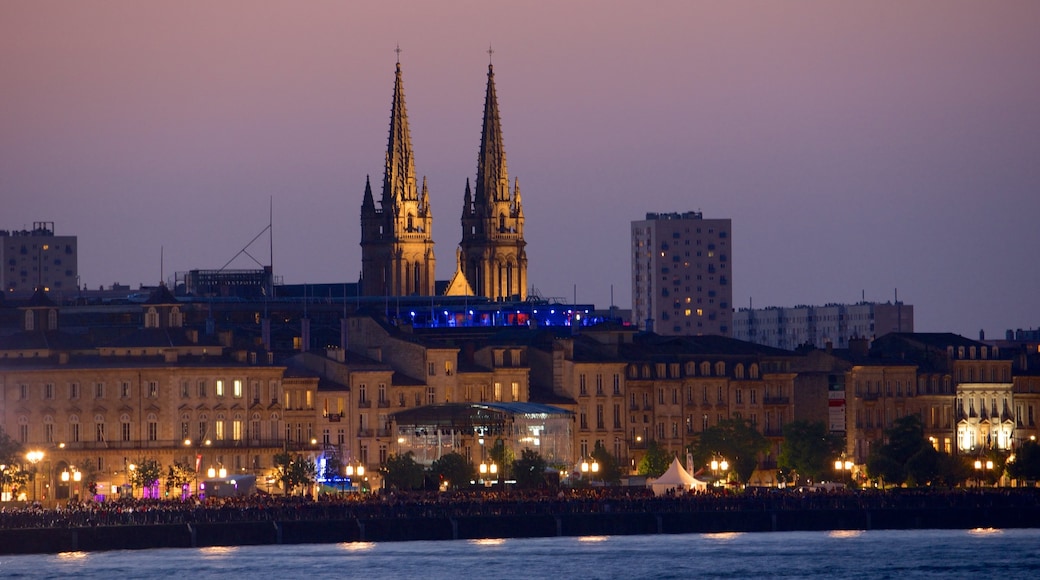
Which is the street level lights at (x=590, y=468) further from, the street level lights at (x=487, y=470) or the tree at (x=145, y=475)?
the tree at (x=145, y=475)

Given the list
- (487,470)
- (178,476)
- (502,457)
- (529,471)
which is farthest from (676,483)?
(178,476)

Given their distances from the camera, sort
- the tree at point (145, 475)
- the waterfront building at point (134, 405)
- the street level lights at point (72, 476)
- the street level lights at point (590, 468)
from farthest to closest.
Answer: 1. the street level lights at point (590, 468)
2. the waterfront building at point (134, 405)
3. the street level lights at point (72, 476)
4. the tree at point (145, 475)

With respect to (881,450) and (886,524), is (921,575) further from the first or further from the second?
(881,450)

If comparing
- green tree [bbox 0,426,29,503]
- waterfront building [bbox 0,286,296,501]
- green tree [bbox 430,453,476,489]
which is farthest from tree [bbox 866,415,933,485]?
green tree [bbox 0,426,29,503]

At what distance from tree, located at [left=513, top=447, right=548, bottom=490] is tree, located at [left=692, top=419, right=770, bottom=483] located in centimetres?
1724

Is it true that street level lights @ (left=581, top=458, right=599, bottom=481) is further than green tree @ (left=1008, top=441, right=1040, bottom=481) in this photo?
No

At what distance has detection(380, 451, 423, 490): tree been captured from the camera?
593 ft

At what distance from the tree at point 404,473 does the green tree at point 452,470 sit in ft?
3.04

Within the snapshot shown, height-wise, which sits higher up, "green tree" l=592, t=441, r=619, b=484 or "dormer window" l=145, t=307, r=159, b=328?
"dormer window" l=145, t=307, r=159, b=328

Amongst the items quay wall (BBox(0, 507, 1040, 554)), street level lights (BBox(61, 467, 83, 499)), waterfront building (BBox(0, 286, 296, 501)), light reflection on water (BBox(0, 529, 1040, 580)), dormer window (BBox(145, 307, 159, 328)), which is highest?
dormer window (BBox(145, 307, 159, 328))

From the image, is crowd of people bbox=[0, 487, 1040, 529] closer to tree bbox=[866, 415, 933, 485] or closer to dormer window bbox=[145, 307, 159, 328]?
tree bbox=[866, 415, 933, 485]

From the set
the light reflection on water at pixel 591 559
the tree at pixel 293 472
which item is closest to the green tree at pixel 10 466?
the tree at pixel 293 472

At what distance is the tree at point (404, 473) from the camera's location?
593 feet

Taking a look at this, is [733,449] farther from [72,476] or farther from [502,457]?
[72,476]
